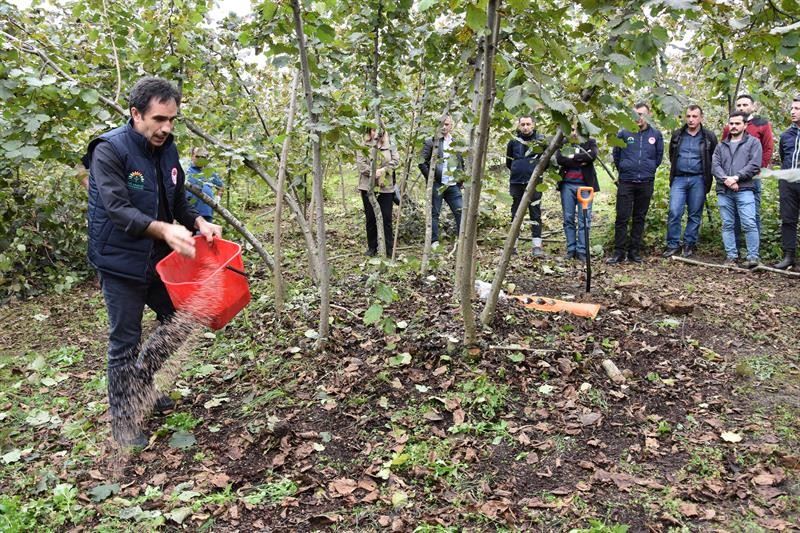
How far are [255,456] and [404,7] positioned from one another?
3.15m

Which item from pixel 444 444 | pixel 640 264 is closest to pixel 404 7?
pixel 444 444

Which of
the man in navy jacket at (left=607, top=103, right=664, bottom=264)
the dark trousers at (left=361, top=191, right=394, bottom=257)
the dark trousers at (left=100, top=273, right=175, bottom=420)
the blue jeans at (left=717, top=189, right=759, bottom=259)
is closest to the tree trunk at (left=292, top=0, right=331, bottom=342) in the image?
the dark trousers at (left=100, top=273, right=175, bottom=420)

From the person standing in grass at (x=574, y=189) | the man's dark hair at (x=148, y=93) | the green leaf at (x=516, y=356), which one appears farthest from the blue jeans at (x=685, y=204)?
the man's dark hair at (x=148, y=93)

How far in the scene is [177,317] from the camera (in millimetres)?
3170

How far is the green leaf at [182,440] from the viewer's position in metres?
3.12

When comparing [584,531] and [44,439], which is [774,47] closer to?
[584,531]

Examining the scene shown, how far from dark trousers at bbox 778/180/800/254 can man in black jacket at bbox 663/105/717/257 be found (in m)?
0.81

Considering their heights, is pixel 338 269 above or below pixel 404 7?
below

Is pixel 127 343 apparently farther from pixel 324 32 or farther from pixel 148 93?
pixel 324 32

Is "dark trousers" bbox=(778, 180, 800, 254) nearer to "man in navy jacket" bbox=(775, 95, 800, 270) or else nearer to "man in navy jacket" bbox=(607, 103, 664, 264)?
"man in navy jacket" bbox=(775, 95, 800, 270)

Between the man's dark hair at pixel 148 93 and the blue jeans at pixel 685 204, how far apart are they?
603 centimetres

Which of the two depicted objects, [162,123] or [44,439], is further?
[44,439]

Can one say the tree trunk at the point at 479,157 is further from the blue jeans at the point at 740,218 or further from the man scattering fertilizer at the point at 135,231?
the blue jeans at the point at 740,218

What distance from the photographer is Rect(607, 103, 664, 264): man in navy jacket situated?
21.8ft
